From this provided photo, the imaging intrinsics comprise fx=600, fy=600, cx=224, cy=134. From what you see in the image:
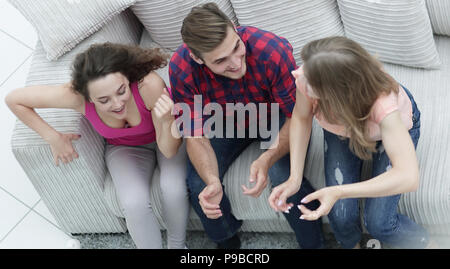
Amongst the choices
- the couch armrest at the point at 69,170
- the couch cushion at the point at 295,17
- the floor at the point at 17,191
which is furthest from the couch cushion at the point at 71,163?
the couch cushion at the point at 295,17

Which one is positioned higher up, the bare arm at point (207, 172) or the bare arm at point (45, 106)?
the bare arm at point (45, 106)

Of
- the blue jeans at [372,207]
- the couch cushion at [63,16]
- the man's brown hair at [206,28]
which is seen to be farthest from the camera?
the couch cushion at [63,16]

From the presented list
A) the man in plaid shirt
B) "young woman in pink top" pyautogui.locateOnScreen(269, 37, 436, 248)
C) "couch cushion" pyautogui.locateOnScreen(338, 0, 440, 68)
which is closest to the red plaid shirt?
the man in plaid shirt

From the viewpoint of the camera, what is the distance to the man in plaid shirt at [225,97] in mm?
1688

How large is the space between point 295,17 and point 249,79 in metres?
0.37

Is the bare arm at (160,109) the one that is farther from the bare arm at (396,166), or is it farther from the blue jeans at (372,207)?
the bare arm at (396,166)

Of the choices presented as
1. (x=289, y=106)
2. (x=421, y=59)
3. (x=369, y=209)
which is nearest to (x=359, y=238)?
(x=369, y=209)

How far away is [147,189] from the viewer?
2.05m

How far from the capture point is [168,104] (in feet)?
6.10

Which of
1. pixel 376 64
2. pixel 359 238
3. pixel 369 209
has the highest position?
pixel 376 64

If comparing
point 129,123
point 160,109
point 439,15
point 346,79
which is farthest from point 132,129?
point 439,15

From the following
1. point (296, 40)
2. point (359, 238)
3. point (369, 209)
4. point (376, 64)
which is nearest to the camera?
point (376, 64)
